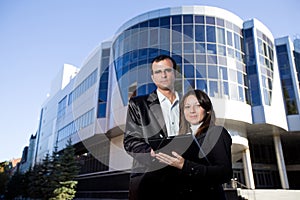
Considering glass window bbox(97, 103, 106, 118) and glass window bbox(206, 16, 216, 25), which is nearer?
glass window bbox(206, 16, 216, 25)

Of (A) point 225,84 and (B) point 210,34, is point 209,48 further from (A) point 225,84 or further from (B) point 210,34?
(A) point 225,84

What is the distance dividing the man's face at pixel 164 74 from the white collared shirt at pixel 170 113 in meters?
0.08

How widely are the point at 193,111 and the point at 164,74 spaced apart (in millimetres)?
352

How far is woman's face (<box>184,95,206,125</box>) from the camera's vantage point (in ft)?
5.81

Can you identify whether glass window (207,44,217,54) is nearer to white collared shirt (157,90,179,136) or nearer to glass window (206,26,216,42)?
glass window (206,26,216,42)

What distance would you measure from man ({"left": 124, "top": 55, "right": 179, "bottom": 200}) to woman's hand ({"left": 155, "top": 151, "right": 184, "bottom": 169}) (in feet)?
0.21

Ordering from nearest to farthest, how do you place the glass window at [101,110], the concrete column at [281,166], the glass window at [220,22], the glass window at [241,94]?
the glass window at [241,94], the glass window at [220,22], the concrete column at [281,166], the glass window at [101,110]

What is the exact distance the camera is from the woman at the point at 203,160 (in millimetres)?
1481

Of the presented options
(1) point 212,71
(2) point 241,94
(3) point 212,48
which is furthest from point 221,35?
(2) point 241,94

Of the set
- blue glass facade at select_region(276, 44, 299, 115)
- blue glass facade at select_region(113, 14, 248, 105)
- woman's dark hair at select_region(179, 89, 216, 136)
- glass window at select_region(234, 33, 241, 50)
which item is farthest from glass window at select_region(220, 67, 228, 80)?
woman's dark hair at select_region(179, 89, 216, 136)

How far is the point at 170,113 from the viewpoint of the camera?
1.82 m

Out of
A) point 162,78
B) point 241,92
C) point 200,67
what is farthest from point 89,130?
point 162,78

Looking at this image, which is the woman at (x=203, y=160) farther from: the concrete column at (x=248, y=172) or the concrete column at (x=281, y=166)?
the concrete column at (x=281, y=166)

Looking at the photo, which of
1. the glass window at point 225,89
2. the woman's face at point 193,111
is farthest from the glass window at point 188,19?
the woman's face at point 193,111
